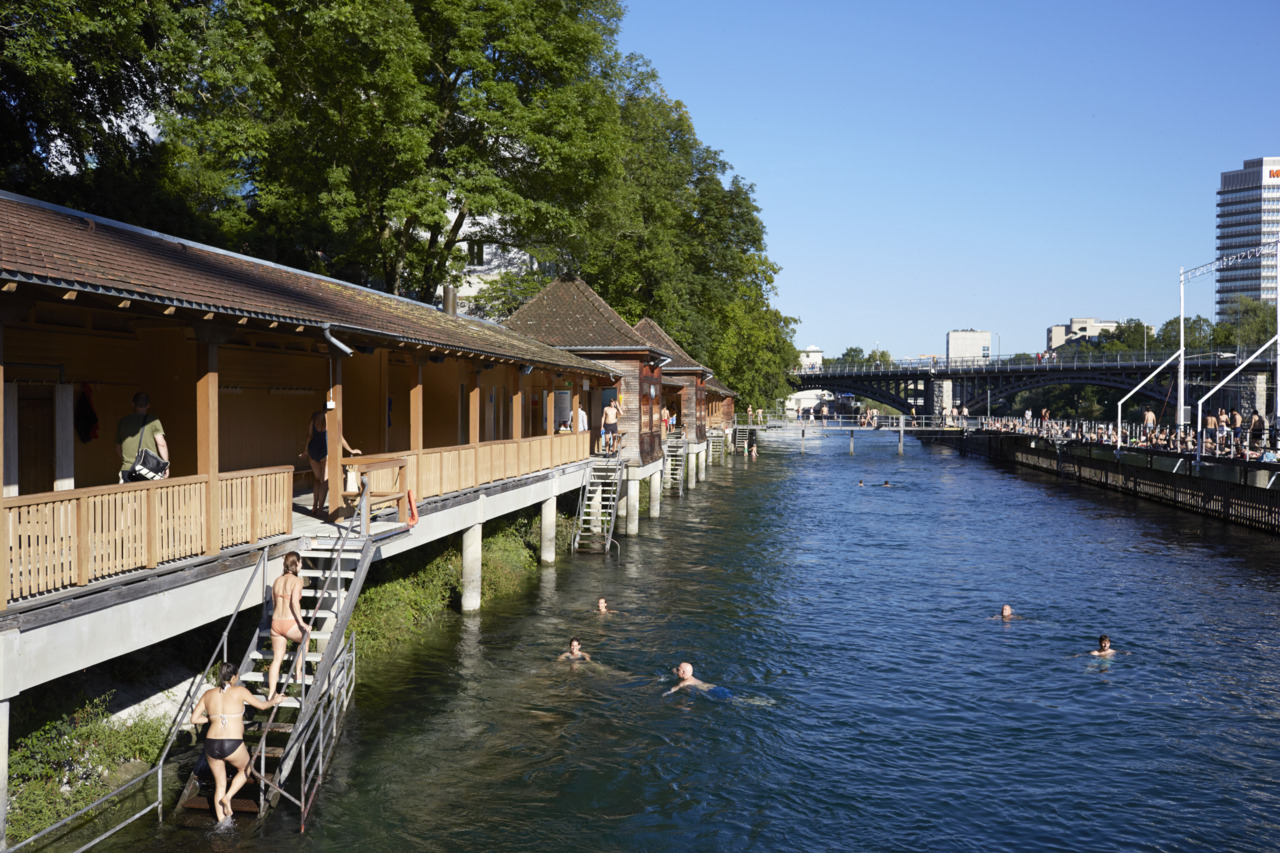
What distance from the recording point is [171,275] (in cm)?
1205

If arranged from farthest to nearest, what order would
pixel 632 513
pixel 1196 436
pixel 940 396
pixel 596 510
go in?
pixel 940 396, pixel 1196 436, pixel 632 513, pixel 596 510

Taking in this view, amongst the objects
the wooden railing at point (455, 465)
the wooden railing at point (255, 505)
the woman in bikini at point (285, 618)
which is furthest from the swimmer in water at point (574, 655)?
the woman in bikini at point (285, 618)

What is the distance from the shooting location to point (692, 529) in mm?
39125

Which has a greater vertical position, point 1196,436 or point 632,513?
point 1196,436

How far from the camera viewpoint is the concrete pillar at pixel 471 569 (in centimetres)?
2066

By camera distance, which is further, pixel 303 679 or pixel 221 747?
pixel 303 679

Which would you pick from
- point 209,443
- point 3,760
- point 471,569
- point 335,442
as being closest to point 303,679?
point 209,443

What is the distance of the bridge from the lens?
96000mm

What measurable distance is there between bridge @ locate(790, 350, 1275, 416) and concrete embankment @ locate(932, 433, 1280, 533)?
24876 millimetres

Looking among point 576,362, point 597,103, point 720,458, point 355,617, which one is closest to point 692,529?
point 576,362

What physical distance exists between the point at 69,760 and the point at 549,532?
17.2m

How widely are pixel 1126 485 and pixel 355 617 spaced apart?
49.2 m

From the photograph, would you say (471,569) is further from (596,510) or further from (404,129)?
(404,129)

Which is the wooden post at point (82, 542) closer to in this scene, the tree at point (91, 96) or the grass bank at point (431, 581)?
the grass bank at point (431, 581)
